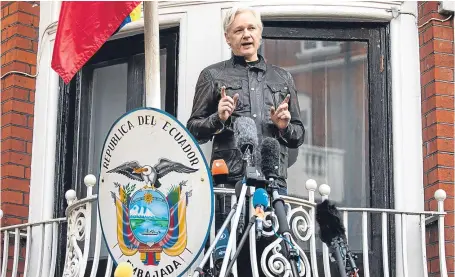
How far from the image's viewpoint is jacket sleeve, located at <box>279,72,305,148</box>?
7.41 meters

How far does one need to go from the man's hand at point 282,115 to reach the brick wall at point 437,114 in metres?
1.11

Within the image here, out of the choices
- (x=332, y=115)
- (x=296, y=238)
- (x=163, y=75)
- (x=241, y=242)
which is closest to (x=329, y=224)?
(x=241, y=242)

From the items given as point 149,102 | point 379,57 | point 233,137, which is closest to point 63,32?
point 149,102

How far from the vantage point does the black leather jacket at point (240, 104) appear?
7.42 metres

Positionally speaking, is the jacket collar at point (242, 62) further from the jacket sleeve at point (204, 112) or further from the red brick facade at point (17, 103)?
the red brick facade at point (17, 103)

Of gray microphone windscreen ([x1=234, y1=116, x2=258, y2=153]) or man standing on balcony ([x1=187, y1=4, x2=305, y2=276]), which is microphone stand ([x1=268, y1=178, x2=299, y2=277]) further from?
man standing on balcony ([x1=187, y1=4, x2=305, y2=276])

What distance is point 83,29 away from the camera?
23.9 ft

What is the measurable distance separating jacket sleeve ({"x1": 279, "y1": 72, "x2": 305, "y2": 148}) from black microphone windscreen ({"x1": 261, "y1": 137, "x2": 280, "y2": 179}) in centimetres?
65

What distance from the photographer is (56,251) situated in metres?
8.01

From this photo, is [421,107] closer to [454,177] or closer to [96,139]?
[454,177]

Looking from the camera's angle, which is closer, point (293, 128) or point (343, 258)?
point (343, 258)

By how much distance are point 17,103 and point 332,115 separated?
2.29 meters

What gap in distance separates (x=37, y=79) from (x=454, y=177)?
3.10 metres

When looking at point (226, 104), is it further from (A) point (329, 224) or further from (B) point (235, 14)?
(A) point (329, 224)
